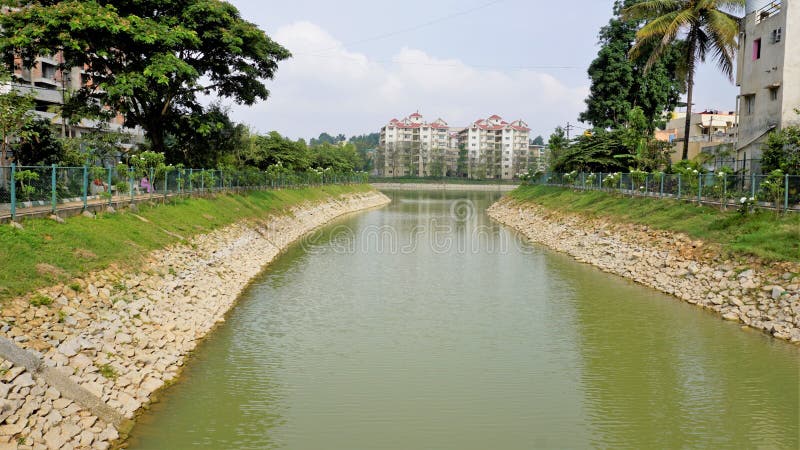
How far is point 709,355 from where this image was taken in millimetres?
15383

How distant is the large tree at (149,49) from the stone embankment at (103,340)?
12.3 m

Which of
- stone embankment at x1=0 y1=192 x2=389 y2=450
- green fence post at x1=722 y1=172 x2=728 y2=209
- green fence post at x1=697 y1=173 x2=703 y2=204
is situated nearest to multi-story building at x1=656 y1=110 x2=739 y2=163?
green fence post at x1=697 y1=173 x2=703 y2=204

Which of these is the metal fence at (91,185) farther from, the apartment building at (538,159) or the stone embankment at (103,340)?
the apartment building at (538,159)

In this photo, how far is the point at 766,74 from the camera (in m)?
32.4

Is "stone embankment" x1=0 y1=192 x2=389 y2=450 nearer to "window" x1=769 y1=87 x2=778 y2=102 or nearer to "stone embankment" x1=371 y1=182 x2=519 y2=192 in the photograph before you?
"window" x1=769 y1=87 x2=778 y2=102

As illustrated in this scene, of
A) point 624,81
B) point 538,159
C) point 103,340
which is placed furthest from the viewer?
point 538,159

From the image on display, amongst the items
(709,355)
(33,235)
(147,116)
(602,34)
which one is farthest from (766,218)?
(602,34)

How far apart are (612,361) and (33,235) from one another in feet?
49.4

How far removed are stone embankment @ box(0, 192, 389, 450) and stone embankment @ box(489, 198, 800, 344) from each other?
52.6 feet

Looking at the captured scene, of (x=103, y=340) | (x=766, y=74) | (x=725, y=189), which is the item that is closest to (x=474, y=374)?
(x=103, y=340)

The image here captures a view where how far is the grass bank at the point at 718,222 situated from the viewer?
19.8 metres

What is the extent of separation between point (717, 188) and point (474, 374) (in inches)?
737

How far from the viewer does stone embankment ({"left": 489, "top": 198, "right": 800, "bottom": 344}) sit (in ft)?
57.4

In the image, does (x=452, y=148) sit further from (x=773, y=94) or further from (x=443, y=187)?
(x=773, y=94)
